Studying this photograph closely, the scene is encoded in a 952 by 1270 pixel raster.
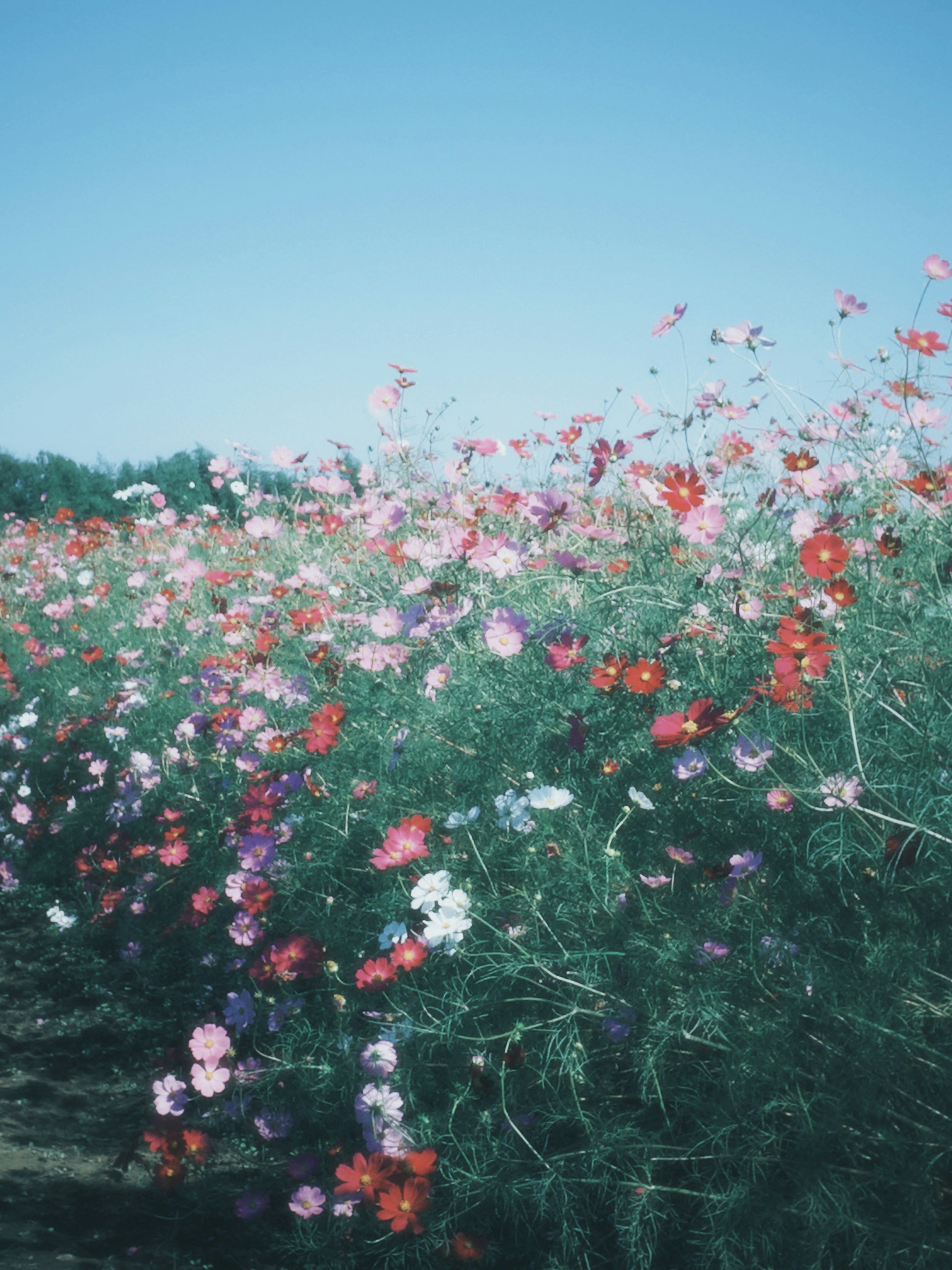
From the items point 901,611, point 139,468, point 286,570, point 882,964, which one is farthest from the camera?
point 139,468

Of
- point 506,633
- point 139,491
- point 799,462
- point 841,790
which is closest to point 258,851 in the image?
point 506,633

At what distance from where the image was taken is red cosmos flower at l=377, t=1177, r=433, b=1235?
136 cm

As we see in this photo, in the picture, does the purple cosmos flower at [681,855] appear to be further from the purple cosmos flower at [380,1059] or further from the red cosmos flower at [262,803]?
the red cosmos flower at [262,803]

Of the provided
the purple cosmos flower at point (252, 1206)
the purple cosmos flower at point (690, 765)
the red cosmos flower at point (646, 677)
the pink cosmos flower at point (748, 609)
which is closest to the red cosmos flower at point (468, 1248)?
the purple cosmos flower at point (252, 1206)

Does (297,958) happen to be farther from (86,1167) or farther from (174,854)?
(174,854)

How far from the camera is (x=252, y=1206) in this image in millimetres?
1598

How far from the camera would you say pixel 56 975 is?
100 inches

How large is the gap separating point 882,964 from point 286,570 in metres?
3.44

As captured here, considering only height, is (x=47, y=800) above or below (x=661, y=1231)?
below

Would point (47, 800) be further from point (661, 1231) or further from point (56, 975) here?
point (661, 1231)

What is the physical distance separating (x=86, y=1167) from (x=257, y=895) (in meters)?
0.65

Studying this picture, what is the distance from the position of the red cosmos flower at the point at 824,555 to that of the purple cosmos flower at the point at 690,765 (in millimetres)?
417

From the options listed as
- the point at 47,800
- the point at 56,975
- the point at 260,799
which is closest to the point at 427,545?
the point at 260,799

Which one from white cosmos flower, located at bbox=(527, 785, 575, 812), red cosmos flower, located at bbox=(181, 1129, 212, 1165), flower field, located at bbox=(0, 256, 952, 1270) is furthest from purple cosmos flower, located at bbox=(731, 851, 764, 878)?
red cosmos flower, located at bbox=(181, 1129, 212, 1165)
